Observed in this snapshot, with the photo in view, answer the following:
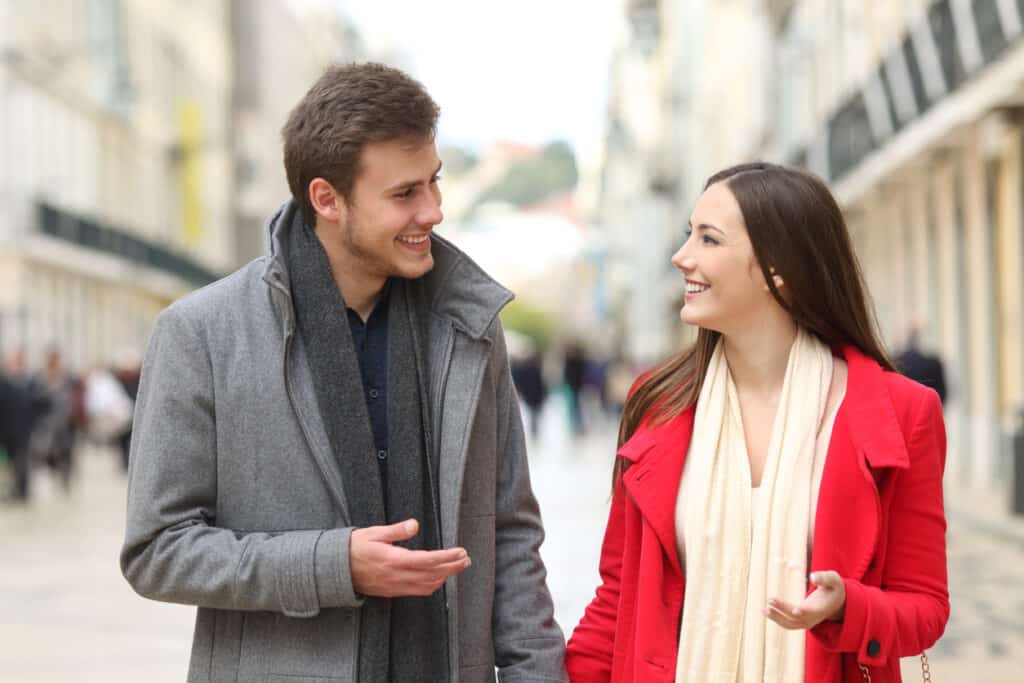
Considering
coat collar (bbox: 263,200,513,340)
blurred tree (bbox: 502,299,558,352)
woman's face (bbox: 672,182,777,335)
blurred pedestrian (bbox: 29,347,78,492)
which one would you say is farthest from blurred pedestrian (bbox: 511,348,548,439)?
blurred tree (bbox: 502,299,558,352)

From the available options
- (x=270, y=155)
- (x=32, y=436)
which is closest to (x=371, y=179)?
(x=32, y=436)

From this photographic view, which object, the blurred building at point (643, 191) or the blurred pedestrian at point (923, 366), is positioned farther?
the blurred building at point (643, 191)

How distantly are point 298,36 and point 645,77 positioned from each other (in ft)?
55.8

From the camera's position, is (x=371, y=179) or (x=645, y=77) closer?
(x=371, y=179)

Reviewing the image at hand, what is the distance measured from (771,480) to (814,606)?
0.40 metres

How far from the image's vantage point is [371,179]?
3.45 m

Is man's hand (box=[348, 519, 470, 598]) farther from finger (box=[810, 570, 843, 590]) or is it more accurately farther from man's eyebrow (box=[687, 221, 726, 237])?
man's eyebrow (box=[687, 221, 726, 237])

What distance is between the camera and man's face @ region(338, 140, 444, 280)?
136 inches

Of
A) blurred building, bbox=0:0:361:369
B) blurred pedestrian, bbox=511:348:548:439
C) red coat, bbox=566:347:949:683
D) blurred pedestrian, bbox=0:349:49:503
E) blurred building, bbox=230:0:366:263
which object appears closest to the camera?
red coat, bbox=566:347:949:683

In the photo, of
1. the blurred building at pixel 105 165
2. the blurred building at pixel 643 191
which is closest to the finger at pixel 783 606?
the blurred building at pixel 105 165

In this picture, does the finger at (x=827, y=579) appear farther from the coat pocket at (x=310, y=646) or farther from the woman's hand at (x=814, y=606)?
the coat pocket at (x=310, y=646)

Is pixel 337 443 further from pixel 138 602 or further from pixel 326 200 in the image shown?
pixel 138 602

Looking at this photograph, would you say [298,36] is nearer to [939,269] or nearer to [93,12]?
[93,12]

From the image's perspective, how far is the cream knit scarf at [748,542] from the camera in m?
3.38
